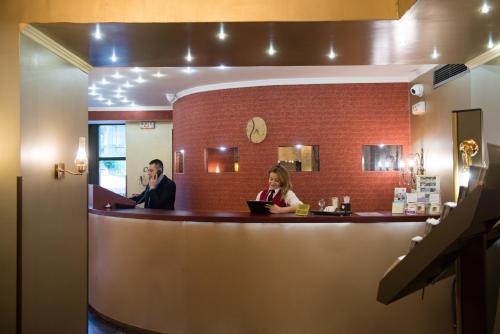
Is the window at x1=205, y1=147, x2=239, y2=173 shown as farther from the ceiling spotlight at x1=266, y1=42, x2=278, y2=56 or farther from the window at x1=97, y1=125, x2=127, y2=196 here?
the ceiling spotlight at x1=266, y1=42, x2=278, y2=56

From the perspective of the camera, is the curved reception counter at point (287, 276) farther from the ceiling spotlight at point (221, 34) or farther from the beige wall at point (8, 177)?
the ceiling spotlight at point (221, 34)

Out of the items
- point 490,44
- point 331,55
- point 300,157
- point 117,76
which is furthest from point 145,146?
Answer: point 490,44

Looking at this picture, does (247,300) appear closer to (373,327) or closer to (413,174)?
(373,327)

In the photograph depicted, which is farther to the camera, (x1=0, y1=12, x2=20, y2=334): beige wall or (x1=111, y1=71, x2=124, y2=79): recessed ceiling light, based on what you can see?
(x1=111, y1=71, x2=124, y2=79): recessed ceiling light

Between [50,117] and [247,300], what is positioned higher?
[50,117]

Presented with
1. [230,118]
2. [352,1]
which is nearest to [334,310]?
[352,1]

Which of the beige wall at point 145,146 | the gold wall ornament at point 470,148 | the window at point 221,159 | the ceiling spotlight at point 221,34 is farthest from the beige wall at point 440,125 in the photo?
the beige wall at point 145,146

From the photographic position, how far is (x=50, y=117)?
9.60 ft

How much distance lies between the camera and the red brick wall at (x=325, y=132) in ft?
24.0

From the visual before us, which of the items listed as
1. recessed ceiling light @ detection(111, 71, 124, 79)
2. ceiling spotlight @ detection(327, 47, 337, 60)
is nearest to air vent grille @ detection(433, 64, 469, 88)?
ceiling spotlight @ detection(327, 47, 337, 60)

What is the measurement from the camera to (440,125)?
19.2 feet

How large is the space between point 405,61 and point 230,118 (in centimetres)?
445

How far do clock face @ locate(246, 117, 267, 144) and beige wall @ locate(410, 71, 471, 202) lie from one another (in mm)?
2687

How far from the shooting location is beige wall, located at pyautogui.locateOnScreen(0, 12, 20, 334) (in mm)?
2559
